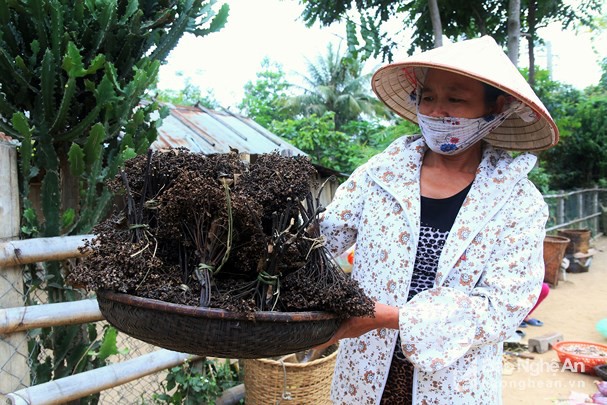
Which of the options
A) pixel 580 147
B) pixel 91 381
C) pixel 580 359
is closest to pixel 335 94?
pixel 580 147

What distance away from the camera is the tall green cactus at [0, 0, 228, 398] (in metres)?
2.24

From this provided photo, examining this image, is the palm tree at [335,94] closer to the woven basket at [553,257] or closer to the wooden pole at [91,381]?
the woven basket at [553,257]

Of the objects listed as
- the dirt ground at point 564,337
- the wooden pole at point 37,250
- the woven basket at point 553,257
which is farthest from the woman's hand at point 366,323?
the woven basket at point 553,257

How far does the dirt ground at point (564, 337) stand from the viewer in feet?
14.5

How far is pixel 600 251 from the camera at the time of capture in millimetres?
12477

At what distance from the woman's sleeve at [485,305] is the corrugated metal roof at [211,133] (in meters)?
5.47

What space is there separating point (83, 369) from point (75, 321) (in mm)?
491

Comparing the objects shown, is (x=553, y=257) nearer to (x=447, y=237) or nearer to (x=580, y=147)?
(x=447, y=237)

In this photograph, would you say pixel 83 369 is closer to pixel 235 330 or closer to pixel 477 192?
pixel 235 330

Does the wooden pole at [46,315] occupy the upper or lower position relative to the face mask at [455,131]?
lower

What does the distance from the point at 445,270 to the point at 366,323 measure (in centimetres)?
37

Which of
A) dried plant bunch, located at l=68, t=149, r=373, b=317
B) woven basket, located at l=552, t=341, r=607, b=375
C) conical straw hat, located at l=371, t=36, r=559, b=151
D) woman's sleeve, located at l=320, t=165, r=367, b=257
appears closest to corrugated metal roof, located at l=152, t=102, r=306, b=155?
woven basket, located at l=552, t=341, r=607, b=375

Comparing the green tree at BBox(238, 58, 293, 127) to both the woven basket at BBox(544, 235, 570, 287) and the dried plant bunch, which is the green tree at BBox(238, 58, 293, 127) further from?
the dried plant bunch

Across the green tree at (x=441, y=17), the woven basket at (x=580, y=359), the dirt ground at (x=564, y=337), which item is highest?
the green tree at (x=441, y=17)
